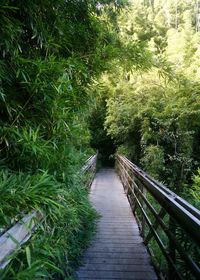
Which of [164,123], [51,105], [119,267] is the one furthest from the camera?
[164,123]

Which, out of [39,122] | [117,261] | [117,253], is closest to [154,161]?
[117,253]

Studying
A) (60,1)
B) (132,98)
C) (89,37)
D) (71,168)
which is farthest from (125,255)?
(132,98)

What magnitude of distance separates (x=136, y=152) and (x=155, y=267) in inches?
317

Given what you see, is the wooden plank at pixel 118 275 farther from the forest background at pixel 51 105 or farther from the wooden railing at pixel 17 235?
the wooden railing at pixel 17 235

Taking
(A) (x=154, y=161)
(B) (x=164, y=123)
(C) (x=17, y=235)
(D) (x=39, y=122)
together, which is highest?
(B) (x=164, y=123)

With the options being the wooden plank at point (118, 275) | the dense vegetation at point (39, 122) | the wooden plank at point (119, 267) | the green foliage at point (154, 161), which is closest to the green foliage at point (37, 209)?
the dense vegetation at point (39, 122)

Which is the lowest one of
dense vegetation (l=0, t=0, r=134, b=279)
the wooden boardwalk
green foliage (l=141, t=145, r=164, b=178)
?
the wooden boardwalk

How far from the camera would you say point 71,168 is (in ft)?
6.95

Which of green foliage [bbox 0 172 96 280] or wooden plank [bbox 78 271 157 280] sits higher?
green foliage [bbox 0 172 96 280]

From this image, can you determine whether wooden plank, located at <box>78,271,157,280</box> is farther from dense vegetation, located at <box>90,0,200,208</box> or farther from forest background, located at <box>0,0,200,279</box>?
dense vegetation, located at <box>90,0,200,208</box>

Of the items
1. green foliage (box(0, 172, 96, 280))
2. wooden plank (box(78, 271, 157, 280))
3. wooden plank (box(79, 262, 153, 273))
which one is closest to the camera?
green foliage (box(0, 172, 96, 280))

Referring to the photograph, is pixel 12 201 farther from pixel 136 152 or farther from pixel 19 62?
pixel 136 152

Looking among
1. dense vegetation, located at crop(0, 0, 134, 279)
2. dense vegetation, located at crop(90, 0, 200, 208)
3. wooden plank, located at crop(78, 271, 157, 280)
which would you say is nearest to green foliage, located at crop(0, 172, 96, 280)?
dense vegetation, located at crop(0, 0, 134, 279)

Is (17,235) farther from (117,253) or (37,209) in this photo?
(117,253)
